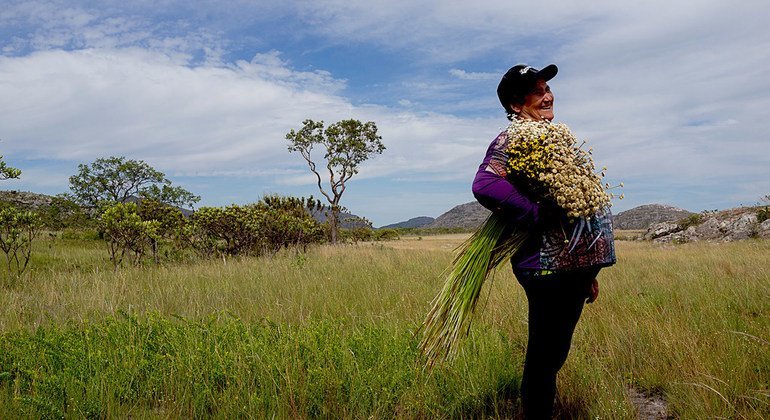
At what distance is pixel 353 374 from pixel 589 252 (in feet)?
6.31

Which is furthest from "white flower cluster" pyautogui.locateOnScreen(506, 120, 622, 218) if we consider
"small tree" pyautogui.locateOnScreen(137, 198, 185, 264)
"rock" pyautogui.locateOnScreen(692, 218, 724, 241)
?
"rock" pyautogui.locateOnScreen(692, 218, 724, 241)

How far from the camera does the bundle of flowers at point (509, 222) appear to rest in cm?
246

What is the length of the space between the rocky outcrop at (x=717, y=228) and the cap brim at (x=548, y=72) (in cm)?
2457

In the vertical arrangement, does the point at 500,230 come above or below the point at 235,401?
above

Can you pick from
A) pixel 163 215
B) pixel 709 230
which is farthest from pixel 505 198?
pixel 709 230

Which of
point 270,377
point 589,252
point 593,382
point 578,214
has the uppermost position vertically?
point 578,214

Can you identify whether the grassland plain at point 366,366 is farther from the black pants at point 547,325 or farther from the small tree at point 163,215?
the small tree at point 163,215

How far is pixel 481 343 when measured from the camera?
3.96 meters

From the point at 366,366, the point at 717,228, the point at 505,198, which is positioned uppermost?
the point at 505,198

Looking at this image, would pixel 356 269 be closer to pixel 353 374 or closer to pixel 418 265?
pixel 418 265

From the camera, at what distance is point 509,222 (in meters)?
2.80

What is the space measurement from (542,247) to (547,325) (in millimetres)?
481

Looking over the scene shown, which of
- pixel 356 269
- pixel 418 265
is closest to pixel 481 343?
pixel 356 269

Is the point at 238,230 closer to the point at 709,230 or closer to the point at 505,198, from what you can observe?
the point at 505,198
